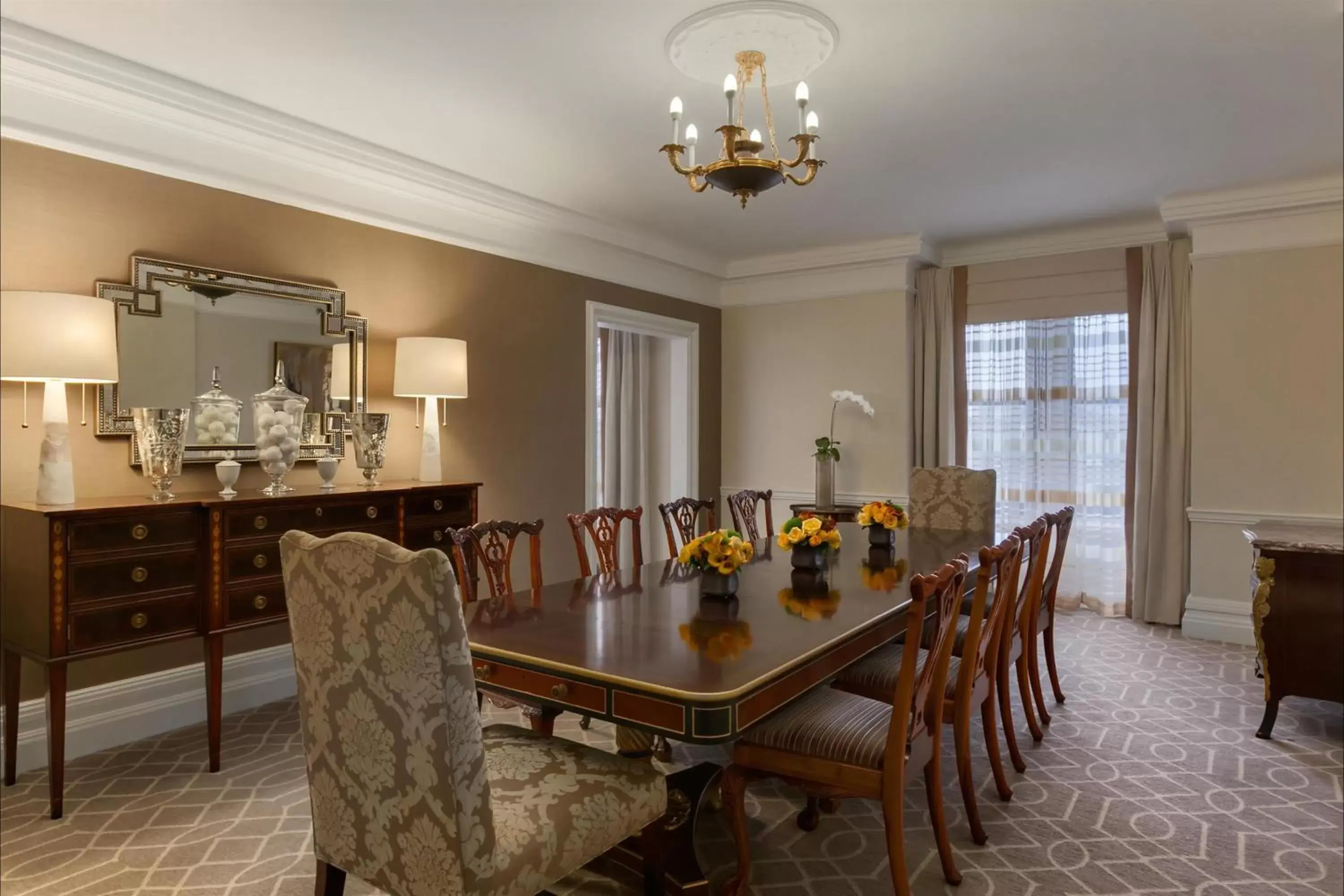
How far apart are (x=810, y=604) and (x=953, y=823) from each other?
2.99 ft

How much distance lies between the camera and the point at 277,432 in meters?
3.44

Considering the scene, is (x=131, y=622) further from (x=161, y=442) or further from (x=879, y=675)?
(x=879, y=675)

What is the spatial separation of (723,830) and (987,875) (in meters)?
0.80

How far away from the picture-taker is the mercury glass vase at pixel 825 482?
597 centimetres

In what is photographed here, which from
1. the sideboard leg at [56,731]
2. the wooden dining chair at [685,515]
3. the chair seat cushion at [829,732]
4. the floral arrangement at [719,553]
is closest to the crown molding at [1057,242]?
the wooden dining chair at [685,515]

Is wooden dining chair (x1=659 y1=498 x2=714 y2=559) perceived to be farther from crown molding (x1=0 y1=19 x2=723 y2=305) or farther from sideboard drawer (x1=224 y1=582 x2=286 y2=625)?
crown molding (x1=0 y1=19 x2=723 y2=305)

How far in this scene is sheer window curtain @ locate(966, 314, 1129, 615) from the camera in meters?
5.55

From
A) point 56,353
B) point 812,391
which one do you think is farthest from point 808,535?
point 812,391

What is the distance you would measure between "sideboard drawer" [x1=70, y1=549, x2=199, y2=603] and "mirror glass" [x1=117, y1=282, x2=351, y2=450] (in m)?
0.71

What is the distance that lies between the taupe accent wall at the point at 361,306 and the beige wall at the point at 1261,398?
354 centimetres

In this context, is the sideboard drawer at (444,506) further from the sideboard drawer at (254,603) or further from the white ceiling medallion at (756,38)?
the white ceiling medallion at (756,38)

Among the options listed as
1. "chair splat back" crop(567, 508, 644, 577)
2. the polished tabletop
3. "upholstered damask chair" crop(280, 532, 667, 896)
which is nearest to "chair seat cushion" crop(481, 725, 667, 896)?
"upholstered damask chair" crop(280, 532, 667, 896)

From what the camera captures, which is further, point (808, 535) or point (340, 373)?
point (340, 373)

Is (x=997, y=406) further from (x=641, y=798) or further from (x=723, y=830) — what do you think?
(x=641, y=798)
